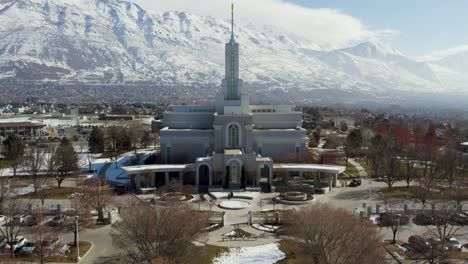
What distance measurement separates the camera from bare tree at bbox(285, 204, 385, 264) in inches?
834

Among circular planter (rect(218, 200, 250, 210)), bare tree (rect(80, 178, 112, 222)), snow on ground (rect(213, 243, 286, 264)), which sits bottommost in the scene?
snow on ground (rect(213, 243, 286, 264))

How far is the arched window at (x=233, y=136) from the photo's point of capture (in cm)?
5138

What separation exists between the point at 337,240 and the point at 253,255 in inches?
280

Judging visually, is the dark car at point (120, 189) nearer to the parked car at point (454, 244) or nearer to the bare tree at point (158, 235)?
the bare tree at point (158, 235)

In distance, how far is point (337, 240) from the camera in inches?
884

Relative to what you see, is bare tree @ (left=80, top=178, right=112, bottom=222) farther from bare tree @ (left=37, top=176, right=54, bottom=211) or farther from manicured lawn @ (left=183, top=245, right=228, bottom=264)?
manicured lawn @ (left=183, top=245, right=228, bottom=264)

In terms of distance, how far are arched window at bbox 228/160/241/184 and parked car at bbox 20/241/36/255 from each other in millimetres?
21195

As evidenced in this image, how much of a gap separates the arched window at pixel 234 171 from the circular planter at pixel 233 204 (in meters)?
5.04

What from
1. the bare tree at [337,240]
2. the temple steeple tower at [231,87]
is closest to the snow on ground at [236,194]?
the temple steeple tower at [231,87]

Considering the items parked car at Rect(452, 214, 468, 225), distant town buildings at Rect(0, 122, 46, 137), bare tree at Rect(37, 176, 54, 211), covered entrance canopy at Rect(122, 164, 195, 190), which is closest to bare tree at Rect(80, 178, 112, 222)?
bare tree at Rect(37, 176, 54, 211)

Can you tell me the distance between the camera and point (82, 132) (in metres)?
90.5

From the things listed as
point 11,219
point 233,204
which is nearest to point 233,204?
point 233,204

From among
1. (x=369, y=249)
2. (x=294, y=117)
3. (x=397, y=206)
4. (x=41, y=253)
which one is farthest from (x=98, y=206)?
(x=294, y=117)

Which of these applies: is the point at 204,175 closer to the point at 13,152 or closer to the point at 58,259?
the point at 58,259
